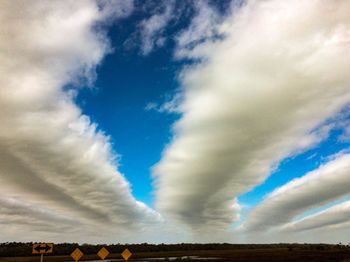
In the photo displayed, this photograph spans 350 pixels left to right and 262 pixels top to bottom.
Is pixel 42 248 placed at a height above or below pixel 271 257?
below

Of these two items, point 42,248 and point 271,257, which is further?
point 271,257

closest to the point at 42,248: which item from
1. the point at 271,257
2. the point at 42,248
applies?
the point at 42,248

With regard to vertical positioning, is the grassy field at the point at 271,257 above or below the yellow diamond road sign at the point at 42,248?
above

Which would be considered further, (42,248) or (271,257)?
(271,257)

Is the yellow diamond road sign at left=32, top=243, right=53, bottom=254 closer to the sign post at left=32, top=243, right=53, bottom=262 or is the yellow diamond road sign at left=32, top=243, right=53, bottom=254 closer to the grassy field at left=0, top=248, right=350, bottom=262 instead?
the sign post at left=32, top=243, right=53, bottom=262

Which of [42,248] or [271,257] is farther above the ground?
[271,257]

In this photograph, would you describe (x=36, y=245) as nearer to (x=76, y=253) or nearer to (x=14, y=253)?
(x=76, y=253)

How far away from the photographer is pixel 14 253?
133125mm

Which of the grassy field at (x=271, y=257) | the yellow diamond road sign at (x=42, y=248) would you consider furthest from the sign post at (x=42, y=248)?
the grassy field at (x=271, y=257)

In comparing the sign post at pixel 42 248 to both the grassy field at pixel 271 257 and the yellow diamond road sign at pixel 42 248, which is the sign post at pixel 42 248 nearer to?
the yellow diamond road sign at pixel 42 248

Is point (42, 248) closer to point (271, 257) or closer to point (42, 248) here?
point (42, 248)

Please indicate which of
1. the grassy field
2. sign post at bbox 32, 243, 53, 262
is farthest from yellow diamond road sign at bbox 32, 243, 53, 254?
the grassy field

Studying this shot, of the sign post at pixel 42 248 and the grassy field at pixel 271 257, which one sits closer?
the sign post at pixel 42 248

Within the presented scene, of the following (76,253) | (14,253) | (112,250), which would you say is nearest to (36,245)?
(76,253)
